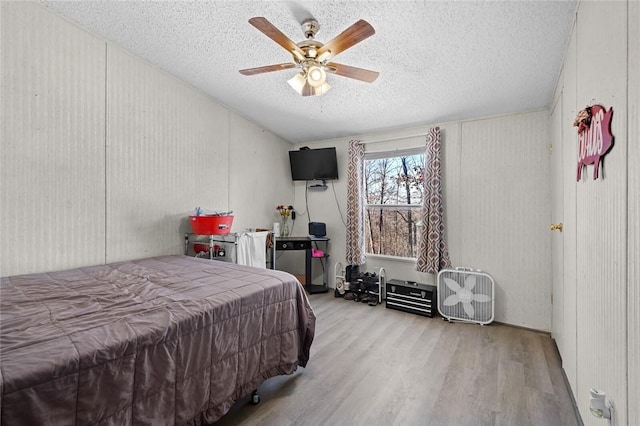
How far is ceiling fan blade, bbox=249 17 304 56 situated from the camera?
1.58 m

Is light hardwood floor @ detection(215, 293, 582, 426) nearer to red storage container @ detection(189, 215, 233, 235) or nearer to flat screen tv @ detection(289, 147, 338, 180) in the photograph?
red storage container @ detection(189, 215, 233, 235)

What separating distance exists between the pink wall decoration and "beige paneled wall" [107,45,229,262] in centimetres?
329

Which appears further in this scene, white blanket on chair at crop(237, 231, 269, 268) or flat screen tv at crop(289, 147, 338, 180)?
flat screen tv at crop(289, 147, 338, 180)

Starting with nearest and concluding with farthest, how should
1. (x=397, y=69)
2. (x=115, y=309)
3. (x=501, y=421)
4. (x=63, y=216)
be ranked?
(x=115, y=309) → (x=501, y=421) → (x=63, y=216) → (x=397, y=69)

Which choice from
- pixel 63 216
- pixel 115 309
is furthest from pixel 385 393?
pixel 63 216

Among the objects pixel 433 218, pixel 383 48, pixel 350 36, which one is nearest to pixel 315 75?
pixel 350 36

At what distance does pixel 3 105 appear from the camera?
74.0 inches

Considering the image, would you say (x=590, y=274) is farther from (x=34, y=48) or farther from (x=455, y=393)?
(x=34, y=48)

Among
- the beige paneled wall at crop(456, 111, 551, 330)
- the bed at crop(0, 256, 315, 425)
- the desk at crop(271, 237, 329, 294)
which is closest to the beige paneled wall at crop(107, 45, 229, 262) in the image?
the bed at crop(0, 256, 315, 425)

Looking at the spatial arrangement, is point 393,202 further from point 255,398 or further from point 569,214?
point 255,398

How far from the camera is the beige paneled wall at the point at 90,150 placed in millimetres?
1956

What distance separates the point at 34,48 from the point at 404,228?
13.1ft

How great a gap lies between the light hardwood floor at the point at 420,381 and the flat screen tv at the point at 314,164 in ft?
7.37

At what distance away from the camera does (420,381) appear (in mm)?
1993
